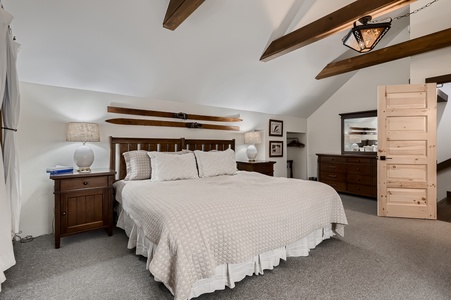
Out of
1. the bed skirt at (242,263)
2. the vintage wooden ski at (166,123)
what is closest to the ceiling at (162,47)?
the vintage wooden ski at (166,123)

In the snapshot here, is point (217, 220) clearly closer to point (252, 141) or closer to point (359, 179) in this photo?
point (252, 141)

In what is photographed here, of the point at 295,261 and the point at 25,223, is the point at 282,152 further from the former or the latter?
the point at 25,223

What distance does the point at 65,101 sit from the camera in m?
2.96

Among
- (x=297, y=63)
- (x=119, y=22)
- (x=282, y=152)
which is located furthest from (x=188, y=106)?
(x=282, y=152)

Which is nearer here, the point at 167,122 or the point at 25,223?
the point at 25,223

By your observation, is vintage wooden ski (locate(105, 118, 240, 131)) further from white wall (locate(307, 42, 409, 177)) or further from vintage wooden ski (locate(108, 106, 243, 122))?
white wall (locate(307, 42, 409, 177))

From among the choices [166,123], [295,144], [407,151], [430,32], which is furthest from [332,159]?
[166,123]

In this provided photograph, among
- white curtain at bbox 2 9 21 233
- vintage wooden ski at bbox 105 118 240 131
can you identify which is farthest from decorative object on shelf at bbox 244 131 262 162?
white curtain at bbox 2 9 21 233

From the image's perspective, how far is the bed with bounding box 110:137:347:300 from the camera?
146 centimetres

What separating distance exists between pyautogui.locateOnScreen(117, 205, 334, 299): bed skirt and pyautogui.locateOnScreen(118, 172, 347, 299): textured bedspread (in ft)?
0.49

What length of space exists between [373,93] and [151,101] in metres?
4.63

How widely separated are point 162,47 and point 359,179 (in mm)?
4449

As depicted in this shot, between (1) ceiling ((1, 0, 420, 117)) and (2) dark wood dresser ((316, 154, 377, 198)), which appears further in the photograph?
(2) dark wood dresser ((316, 154, 377, 198))

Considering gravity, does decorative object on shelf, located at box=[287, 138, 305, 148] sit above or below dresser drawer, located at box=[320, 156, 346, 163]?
above
